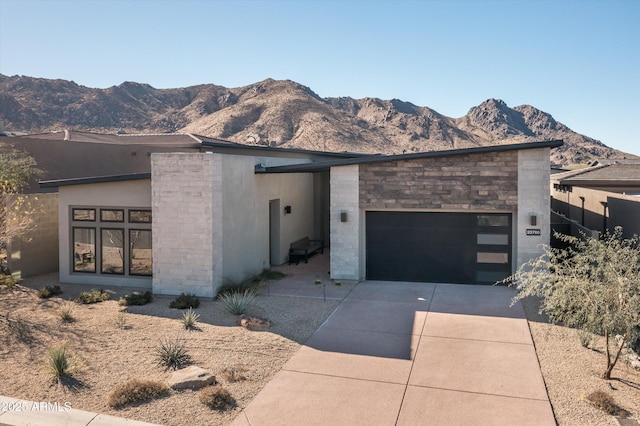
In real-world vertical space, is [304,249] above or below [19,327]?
above

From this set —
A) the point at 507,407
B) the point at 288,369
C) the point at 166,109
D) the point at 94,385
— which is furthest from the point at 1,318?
the point at 166,109

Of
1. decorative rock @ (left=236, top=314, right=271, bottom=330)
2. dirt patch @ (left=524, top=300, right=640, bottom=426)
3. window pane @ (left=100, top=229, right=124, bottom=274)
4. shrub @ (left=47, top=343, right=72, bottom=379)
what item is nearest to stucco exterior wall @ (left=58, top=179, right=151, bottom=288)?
window pane @ (left=100, top=229, right=124, bottom=274)

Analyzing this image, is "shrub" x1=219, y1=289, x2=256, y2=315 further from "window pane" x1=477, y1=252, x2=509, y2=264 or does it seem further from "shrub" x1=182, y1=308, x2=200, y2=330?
"window pane" x1=477, y1=252, x2=509, y2=264

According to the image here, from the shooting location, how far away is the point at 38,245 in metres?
17.4

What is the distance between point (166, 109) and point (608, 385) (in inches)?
3727

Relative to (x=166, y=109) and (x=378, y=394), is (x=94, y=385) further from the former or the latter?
(x=166, y=109)

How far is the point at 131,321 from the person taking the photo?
12.2 meters

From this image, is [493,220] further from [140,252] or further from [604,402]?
[140,252]

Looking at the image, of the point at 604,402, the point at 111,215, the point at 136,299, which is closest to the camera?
the point at 604,402

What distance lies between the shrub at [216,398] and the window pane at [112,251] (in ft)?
28.4

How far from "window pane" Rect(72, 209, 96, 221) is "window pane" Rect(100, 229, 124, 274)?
59cm

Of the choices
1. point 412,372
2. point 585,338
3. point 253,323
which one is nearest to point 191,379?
point 253,323

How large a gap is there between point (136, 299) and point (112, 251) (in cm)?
261

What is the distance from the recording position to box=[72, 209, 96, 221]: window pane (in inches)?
622
